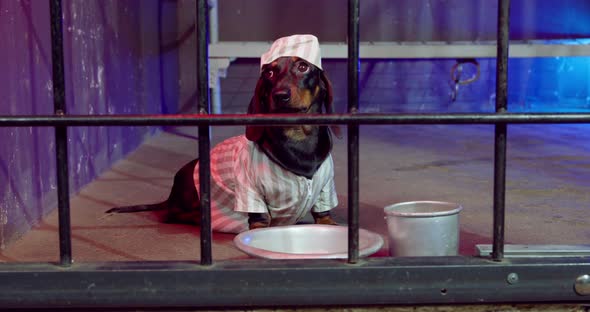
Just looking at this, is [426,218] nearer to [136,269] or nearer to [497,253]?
[497,253]

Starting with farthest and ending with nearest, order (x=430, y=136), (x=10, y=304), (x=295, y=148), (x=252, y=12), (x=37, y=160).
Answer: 1. (x=252, y=12)
2. (x=430, y=136)
3. (x=37, y=160)
4. (x=295, y=148)
5. (x=10, y=304)

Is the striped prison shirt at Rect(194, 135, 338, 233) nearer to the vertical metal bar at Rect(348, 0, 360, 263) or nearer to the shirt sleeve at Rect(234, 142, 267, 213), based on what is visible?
the shirt sleeve at Rect(234, 142, 267, 213)

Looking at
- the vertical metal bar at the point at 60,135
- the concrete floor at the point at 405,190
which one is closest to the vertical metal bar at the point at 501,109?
the concrete floor at the point at 405,190

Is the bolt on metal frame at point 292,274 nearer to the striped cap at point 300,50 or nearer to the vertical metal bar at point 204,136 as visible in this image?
the vertical metal bar at point 204,136

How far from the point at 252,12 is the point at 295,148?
3.72 metres

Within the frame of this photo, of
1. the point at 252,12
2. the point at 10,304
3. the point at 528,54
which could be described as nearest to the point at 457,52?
the point at 528,54

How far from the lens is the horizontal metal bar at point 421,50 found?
17.1 feet

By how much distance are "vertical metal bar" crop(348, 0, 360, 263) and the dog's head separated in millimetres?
866

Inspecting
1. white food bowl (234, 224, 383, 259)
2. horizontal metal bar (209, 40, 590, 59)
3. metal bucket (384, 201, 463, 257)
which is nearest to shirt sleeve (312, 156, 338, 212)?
white food bowl (234, 224, 383, 259)

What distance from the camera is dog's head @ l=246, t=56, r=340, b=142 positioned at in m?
2.35

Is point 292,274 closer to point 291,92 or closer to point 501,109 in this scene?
point 501,109

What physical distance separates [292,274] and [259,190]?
3.12ft

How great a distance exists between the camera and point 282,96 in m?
2.32

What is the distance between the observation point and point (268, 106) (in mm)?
2455
